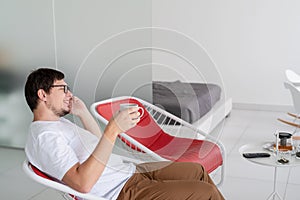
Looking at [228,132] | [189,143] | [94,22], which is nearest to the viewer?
[189,143]

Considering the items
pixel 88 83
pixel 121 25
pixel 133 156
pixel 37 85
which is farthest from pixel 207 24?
pixel 37 85

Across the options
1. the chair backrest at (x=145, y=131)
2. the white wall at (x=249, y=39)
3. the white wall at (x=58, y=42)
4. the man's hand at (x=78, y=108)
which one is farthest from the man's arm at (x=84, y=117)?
the white wall at (x=249, y=39)

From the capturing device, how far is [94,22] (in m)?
3.49

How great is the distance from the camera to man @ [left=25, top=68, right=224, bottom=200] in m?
1.67

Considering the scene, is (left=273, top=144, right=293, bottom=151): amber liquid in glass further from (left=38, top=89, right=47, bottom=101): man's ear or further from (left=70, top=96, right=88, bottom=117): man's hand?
(left=38, top=89, right=47, bottom=101): man's ear

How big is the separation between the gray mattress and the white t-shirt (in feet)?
3.97

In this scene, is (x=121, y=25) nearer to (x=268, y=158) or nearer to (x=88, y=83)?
(x=88, y=83)

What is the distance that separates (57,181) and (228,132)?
2.92 meters

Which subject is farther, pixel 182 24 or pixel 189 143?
pixel 182 24

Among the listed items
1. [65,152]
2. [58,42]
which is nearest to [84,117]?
[65,152]

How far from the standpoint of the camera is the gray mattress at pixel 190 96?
355cm

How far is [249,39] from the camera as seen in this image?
5.48 meters

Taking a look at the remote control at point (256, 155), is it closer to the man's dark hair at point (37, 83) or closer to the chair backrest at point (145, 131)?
the chair backrest at point (145, 131)

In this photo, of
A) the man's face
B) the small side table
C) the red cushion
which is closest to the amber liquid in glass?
the small side table
